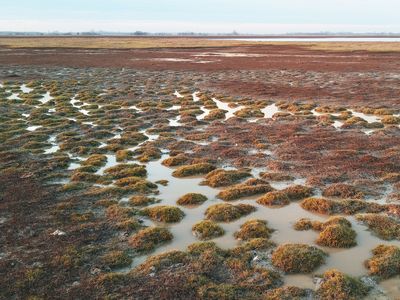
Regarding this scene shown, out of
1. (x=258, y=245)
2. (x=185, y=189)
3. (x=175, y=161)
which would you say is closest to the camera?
(x=258, y=245)

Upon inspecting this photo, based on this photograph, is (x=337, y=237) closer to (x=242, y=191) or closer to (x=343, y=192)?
(x=343, y=192)

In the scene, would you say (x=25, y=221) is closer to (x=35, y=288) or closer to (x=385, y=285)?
(x=35, y=288)

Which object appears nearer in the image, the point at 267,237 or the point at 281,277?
the point at 281,277

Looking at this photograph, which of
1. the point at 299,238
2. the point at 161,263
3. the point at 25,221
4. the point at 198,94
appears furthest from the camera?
the point at 198,94

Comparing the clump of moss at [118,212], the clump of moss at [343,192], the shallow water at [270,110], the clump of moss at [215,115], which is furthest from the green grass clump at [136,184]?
the shallow water at [270,110]

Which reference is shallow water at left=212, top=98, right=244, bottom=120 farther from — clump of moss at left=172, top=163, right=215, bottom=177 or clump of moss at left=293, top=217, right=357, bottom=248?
clump of moss at left=293, top=217, right=357, bottom=248

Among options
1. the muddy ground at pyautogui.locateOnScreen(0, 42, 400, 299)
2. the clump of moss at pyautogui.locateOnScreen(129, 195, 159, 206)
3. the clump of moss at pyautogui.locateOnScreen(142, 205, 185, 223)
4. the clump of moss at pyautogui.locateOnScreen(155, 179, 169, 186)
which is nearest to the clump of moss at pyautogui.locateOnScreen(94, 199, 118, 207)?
the muddy ground at pyautogui.locateOnScreen(0, 42, 400, 299)

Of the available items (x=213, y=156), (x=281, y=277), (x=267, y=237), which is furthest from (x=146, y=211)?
(x=213, y=156)

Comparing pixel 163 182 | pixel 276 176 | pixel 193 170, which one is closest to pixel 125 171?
pixel 163 182
